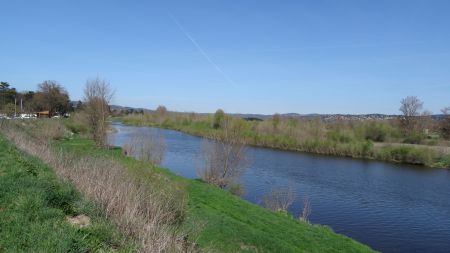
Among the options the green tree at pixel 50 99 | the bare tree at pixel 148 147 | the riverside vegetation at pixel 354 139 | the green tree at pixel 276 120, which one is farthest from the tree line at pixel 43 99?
the bare tree at pixel 148 147

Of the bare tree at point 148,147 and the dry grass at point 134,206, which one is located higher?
the dry grass at point 134,206

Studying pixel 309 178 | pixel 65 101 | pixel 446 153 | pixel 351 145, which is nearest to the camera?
pixel 309 178

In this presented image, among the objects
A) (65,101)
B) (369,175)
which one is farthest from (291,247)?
(65,101)

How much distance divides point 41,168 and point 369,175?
113 feet

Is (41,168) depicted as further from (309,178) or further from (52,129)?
(52,129)

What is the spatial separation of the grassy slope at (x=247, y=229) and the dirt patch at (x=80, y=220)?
292cm

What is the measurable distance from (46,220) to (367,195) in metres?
27.8

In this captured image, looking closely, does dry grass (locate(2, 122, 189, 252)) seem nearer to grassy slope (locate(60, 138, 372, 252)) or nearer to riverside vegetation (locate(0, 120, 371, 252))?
riverside vegetation (locate(0, 120, 371, 252))

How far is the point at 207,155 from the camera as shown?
92.8 feet

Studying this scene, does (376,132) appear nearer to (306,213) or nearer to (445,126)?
(445,126)

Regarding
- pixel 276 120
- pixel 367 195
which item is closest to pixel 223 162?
pixel 367 195

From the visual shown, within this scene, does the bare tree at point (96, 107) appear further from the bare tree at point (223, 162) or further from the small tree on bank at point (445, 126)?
the small tree on bank at point (445, 126)

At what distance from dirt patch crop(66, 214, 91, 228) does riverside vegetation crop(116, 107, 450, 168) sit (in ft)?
131

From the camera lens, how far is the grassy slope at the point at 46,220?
18.7 ft
